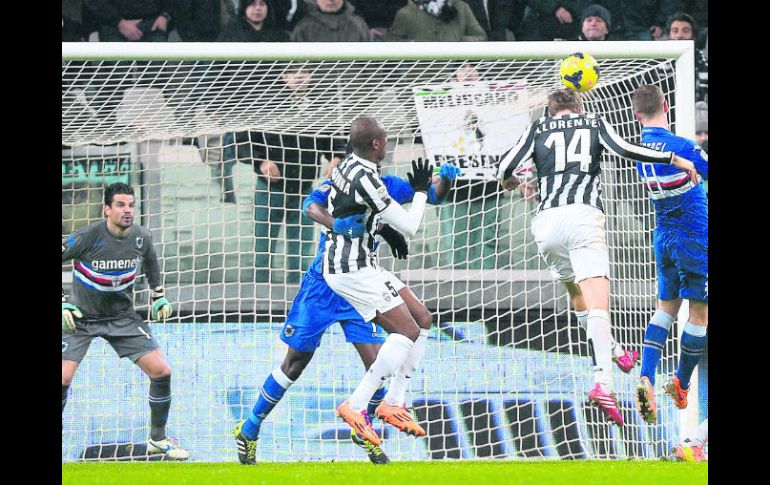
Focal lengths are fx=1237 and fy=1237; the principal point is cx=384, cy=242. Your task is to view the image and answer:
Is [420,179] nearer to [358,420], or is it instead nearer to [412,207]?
[412,207]

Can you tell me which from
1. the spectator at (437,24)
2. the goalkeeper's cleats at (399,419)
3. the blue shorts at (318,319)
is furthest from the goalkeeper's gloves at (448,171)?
the spectator at (437,24)

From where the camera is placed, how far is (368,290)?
7344 millimetres

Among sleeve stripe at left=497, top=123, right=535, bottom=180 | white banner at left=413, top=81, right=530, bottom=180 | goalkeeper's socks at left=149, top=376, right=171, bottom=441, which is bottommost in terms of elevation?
goalkeeper's socks at left=149, top=376, right=171, bottom=441

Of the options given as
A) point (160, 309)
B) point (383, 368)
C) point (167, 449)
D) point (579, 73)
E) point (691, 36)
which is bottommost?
point (167, 449)

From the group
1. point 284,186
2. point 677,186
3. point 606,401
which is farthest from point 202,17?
point 606,401

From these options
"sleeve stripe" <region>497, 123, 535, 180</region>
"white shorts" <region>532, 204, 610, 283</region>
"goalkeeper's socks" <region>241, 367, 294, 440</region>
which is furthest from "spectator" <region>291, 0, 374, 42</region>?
"white shorts" <region>532, 204, 610, 283</region>

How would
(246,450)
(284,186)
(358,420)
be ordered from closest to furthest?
(358,420) → (246,450) → (284,186)

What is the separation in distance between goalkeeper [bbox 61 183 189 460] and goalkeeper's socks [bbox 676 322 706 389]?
3441mm

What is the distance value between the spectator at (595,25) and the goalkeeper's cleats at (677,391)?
14.7 feet

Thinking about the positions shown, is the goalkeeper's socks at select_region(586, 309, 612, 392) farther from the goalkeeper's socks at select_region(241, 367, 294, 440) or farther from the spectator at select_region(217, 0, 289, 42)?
the spectator at select_region(217, 0, 289, 42)

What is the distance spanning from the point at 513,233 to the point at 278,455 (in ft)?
7.91

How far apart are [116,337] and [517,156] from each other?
3.10 meters

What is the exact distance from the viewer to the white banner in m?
8.91

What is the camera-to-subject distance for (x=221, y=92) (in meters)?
8.59
